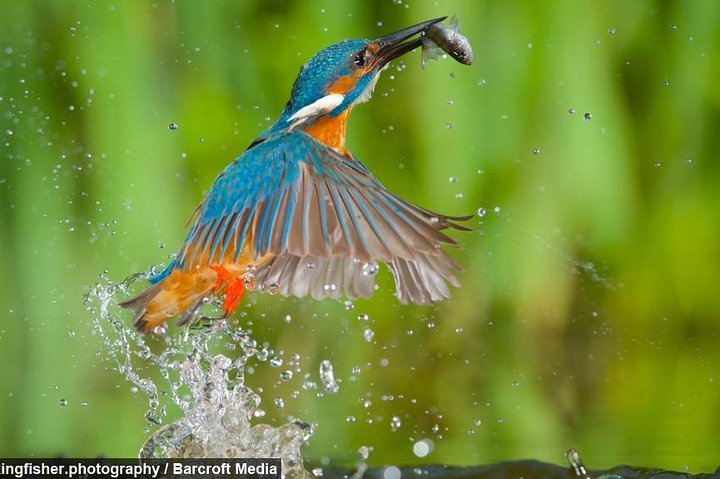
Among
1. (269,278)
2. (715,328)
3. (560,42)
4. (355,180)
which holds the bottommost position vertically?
(715,328)

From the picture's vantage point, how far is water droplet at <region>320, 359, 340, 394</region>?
4.31 m

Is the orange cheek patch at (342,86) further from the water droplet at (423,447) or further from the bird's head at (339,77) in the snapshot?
the water droplet at (423,447)

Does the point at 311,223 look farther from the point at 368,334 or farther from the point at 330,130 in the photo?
the point at 368,334

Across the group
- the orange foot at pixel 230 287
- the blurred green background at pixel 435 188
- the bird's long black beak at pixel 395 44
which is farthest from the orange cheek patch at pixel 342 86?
the blurred green background at pixel 435 188

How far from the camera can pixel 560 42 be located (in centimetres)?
527

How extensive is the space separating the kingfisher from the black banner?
409mm

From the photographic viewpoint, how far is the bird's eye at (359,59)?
3.89 metres

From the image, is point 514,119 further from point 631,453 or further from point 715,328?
point 631,453

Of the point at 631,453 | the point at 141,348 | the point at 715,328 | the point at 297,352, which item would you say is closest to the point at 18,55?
the point at 141,348

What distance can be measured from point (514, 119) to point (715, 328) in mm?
1363

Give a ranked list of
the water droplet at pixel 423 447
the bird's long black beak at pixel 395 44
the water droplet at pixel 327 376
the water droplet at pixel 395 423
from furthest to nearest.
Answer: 1. the water droplet at pixel 395 423
2. the water droplet at pixel 327 376
3. the water droplet at pixel 423 447
4. the bird's long black beak at pixel 395 44

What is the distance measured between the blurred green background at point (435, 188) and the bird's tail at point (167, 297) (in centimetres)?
105

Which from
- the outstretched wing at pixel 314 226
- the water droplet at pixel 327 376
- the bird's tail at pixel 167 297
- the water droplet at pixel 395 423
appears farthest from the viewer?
the water droplet at pixel 395 423

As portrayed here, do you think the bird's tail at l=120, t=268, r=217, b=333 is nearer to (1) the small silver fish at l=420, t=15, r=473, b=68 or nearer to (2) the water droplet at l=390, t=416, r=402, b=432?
(1) the small silver fish at l=420, t=15, r=473, b=68
